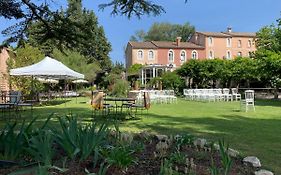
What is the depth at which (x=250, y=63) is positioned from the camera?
93.7ft

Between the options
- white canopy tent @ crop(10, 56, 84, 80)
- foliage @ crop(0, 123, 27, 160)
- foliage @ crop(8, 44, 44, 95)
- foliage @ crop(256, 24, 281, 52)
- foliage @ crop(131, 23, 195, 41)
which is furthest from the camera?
foliage @ crop(131, 23, 195, 41)

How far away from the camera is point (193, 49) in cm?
5972

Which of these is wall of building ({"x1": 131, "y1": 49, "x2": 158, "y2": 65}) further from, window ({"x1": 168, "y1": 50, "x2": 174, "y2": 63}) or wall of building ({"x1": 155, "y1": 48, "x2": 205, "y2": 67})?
window ({"x1": 168, "y1": 50, "x2": 174, "y2": 63})

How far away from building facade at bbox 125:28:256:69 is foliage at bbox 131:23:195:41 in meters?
14.2

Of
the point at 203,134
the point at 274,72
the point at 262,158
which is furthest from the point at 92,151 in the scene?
the point at 274,72

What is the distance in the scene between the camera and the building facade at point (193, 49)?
5869 centimetres

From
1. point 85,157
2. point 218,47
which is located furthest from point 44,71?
point 218,47

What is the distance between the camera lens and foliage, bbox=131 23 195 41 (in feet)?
259

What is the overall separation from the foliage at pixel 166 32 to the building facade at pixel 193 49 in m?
14.2

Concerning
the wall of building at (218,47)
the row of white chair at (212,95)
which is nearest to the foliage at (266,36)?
the row of white chair at (212,95)

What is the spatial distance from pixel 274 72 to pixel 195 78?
11.6 metres

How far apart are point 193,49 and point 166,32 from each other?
68.5ft

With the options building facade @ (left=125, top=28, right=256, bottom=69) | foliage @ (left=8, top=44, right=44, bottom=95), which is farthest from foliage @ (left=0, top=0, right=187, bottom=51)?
building facade @ (left=125, top=28, right=256, bottom=69)

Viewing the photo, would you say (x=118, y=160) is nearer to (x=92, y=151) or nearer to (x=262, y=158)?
(x=92, y=151)
